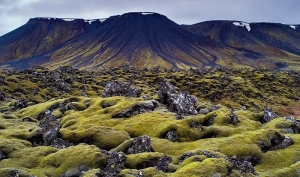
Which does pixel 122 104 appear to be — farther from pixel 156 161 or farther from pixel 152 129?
pixel 156 161

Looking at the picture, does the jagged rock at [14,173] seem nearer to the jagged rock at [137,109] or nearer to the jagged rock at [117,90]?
the jagged rock at [137,109]

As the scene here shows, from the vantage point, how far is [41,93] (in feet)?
379

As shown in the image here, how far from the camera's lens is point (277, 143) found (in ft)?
126

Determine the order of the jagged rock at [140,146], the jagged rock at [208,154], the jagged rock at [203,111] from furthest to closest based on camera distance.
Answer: the jagged rock at [203,111] < the jagged rock at [140,146] < the jagged rock at [208,154]

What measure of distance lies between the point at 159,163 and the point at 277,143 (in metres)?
17.2

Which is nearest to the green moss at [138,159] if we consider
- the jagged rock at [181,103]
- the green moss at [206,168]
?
the green moss at [206,168]

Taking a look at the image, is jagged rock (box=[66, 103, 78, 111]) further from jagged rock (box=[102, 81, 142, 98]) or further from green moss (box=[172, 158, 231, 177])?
green moss (box=[172, 158, 231, 177])

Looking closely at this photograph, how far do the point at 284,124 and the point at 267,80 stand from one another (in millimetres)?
151537

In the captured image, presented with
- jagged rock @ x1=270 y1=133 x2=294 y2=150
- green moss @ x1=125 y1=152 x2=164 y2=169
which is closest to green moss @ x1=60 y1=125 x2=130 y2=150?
green moss @ x1=125 y1=152 x2=164 y2=169

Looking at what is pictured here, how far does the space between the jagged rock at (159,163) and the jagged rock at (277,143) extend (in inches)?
527

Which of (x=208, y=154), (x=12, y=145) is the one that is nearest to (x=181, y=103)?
(x=208, y=154)

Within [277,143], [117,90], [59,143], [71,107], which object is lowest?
[277,143]

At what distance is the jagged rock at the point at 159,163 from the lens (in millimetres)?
28859

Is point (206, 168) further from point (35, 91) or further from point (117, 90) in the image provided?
point (35, 91)
